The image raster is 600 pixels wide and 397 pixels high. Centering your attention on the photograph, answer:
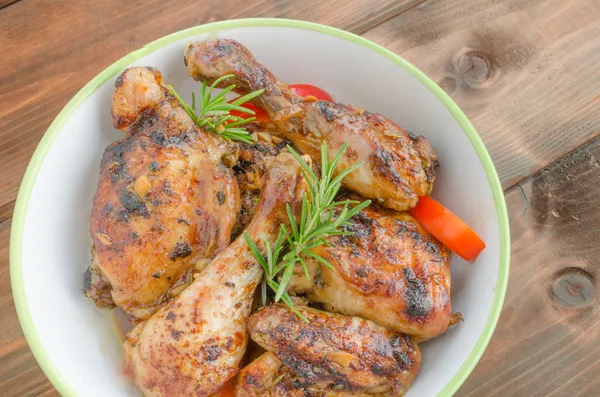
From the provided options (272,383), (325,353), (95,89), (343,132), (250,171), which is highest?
(95,89)

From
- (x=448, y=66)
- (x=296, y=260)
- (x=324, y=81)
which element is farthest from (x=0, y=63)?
(x=448, y=66)

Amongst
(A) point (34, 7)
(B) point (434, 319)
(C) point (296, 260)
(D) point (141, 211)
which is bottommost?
A: (B) point (434, 319)

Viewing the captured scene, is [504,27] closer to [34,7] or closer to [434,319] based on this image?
[434,319]

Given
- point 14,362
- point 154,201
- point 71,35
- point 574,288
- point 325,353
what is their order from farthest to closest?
point 71,35 → point 574,288 → point 14,362 → point 154,201 → point 325,353

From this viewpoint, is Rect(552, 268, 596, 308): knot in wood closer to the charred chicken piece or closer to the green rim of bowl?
the green rim of bowl

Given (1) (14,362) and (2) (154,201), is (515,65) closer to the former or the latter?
(2) (154,201)

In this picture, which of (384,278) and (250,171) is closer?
(384,278)

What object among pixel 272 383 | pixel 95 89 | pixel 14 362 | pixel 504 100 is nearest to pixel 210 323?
pixel 272 383

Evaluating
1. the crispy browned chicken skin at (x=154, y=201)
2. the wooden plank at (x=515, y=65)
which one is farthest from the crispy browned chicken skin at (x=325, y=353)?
the wooden plank at (x=515, y=65)
